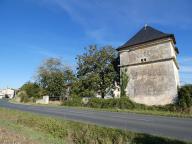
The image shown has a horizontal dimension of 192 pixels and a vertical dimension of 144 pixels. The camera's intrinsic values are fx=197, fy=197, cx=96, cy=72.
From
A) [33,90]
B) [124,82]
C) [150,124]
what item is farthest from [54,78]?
[150,124]

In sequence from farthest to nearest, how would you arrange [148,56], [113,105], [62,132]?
[148,56] < [113,105] < [62,132]

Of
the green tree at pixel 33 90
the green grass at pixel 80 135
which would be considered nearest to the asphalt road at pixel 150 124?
the green grass at pixel 80 135

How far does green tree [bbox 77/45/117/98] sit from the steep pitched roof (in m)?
4.19

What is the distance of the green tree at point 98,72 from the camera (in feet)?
110

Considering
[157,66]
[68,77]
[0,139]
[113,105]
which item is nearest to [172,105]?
[157,66]

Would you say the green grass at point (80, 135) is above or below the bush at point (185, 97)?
below

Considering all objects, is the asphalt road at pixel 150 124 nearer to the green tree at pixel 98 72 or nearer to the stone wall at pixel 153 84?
the stone wall at pixel 153 84

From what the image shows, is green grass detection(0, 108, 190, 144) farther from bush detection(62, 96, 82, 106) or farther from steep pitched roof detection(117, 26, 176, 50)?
steep pitched roof detection(117, 26, 176, 50)

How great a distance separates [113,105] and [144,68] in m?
6.91

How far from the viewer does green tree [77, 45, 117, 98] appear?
110ft

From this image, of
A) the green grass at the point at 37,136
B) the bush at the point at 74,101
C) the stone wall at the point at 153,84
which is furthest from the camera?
the bush at the point at 74,101

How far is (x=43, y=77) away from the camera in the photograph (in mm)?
49625

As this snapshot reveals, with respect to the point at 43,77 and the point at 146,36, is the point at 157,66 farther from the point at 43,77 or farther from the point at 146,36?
the point at 43,77

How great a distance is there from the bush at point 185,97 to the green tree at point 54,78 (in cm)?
2435
